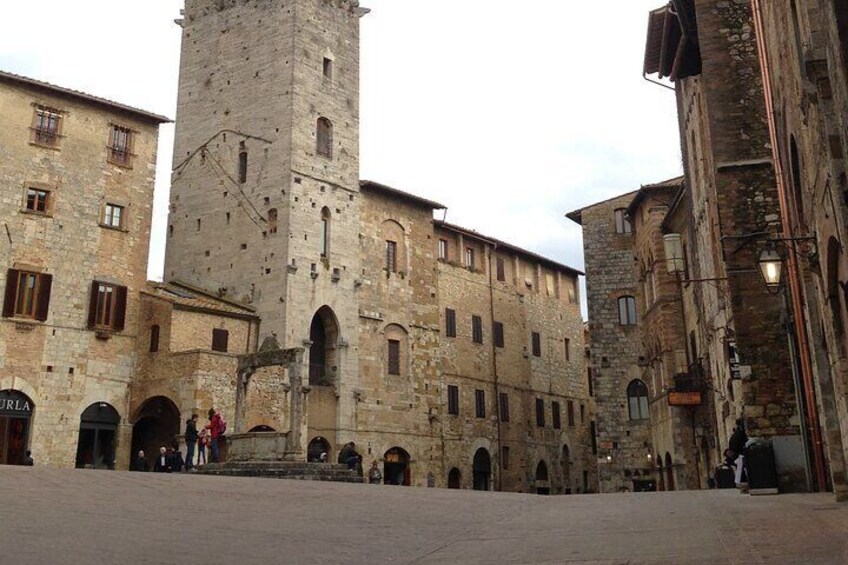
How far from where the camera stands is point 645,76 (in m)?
25.4

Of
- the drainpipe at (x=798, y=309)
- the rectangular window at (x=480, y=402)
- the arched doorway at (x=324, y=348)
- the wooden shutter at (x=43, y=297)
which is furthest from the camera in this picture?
the rectangular window at (x=480, y=402)

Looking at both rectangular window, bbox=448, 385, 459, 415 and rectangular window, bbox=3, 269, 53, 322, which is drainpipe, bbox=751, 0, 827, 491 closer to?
rectangular window, bbox=3, 269, 53, 322

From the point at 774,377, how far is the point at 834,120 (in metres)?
7.07

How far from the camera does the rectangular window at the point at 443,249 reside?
41.1 metres

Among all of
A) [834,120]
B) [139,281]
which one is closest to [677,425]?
[139,281]

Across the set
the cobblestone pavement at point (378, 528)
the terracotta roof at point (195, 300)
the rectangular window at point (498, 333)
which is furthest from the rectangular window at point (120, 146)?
the rectangular window at point (498, 333)

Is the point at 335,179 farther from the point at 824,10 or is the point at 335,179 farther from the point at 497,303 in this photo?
the point at 824,10

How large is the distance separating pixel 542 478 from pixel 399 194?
16.4 m

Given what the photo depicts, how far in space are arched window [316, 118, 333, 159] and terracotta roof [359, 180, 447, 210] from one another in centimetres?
196

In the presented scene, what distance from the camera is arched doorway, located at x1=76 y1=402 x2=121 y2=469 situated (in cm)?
2827

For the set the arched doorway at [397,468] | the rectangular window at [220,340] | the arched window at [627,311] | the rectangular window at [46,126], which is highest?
the rectangular window at [46,126]

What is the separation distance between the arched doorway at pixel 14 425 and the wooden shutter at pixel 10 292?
242 centimetres

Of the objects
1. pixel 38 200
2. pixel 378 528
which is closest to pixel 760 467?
pixel 378 528

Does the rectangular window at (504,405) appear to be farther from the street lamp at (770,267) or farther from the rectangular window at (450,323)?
the street lamp at (770,267)
